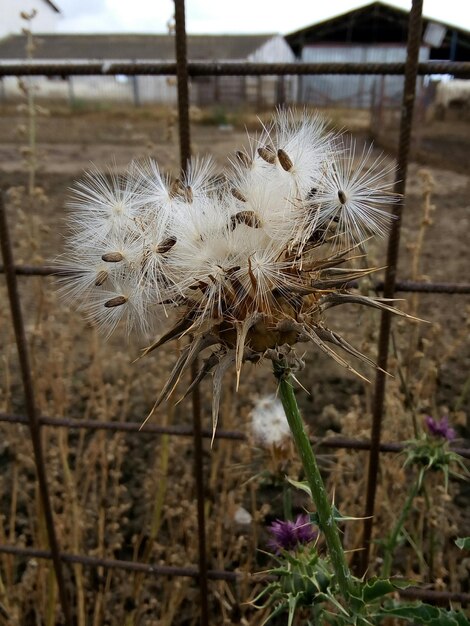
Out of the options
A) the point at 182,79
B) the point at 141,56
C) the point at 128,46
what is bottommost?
the point at 182,79

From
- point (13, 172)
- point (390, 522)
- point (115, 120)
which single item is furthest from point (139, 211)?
point (115, 120)

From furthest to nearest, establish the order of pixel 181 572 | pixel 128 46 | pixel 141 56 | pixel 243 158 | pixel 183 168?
1. pixel 128 46
2. pixel 141 56
3. pixel 181 572
4. pixel 183 168
5. pixel 243 158

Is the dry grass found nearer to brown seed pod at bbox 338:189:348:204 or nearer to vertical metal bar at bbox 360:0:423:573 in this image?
vertical metal bar at bbox 360:0:423:573

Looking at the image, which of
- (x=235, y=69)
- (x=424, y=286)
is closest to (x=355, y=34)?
(x=235, y=69)

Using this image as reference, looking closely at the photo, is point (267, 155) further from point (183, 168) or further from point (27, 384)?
point (27, 384)

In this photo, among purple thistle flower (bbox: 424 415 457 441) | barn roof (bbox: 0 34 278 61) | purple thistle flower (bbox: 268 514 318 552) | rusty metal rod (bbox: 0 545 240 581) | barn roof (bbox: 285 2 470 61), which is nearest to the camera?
purple thistle flower (bbox: 268 514 318 552)

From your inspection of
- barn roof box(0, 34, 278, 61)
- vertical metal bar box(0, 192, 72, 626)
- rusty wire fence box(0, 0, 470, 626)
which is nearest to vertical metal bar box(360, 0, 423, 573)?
rusty wire fence box(0, 0, 470, 626)

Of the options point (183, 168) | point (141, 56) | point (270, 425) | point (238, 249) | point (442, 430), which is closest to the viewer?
point (238, 249)
